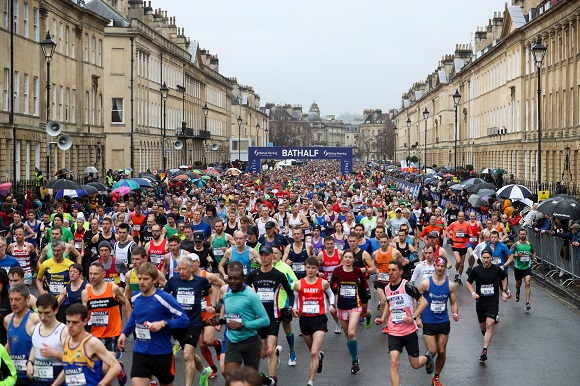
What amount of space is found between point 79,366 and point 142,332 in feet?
3.76

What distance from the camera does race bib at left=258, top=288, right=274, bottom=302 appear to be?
465 inches

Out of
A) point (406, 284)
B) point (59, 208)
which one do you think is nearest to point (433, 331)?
point (406, 284)

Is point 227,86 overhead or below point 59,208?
overhead

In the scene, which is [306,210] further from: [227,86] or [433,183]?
[227,86]

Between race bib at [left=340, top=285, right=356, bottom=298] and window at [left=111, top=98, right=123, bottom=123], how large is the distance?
5922 centimetres

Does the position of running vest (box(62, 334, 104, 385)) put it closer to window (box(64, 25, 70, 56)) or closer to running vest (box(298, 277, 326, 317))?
running vest (box(298, 277, 326, 317))

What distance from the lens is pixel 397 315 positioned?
1137 centimetres

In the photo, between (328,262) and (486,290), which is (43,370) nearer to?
(328,262)

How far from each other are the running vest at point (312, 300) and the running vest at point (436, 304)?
1250 mm

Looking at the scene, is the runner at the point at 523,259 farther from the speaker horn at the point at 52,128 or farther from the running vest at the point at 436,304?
the speaker horn at the point at 52,128

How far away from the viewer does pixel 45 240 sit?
20.2 metres

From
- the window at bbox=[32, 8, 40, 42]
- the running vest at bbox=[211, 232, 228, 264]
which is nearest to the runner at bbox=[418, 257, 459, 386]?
the running vest at bbox=[211, 232, 228, 264]

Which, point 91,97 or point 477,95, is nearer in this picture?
point 91,97

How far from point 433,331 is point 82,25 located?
1841 inches
